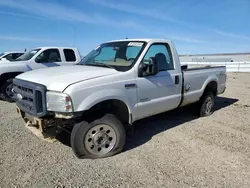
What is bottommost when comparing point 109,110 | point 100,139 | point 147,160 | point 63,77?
point 147,160

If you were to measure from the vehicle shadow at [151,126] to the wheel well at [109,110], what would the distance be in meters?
0.61

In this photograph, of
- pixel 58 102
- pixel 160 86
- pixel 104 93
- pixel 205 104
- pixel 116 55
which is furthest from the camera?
pixel 205 104

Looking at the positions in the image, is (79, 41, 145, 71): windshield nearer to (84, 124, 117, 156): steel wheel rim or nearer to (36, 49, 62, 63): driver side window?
(84, 124, 117, 156): steel wheel rim

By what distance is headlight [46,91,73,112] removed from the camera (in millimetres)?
3221

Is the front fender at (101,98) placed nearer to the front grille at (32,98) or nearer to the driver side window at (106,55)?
the front grille at (32,98)

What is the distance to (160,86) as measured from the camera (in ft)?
14.8

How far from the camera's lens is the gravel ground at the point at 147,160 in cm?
314

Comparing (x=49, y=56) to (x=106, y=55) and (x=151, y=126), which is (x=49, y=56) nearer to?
(x=106, y=55)

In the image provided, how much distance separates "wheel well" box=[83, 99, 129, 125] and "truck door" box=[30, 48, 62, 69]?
562cm

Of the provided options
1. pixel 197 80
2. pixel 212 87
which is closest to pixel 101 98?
pixel 197 80

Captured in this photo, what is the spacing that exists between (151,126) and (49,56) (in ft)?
18.3

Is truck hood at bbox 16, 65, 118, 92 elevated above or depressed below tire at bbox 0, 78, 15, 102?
above

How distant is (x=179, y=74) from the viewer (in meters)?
4.99

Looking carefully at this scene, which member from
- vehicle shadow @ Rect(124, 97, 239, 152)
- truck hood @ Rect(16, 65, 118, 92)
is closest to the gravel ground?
vehicle shadow @ Rect(124, 97, 239, 152)
